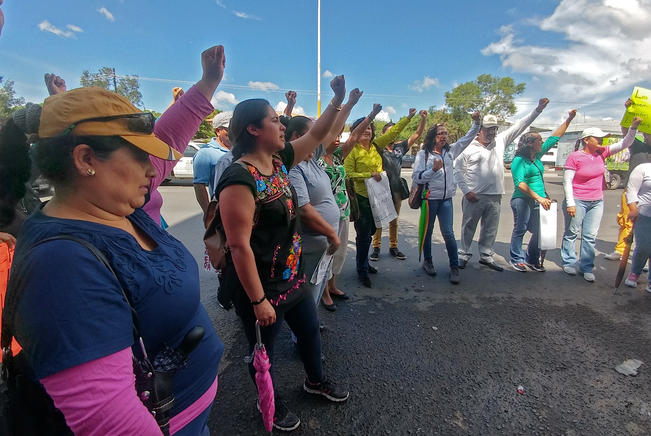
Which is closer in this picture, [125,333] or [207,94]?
[125,333]

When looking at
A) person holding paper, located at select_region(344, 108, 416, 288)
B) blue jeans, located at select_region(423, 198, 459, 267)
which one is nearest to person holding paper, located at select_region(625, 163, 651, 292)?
blue jeans, located at select_region(423, 198, 459, 267)

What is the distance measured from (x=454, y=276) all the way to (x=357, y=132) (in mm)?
2019

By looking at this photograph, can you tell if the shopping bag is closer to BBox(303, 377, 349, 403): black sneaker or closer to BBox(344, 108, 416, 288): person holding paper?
BBox(344, 108, 416, 288): person holding paper

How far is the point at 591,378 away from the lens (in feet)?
7.75

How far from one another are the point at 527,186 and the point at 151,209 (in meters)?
4.14

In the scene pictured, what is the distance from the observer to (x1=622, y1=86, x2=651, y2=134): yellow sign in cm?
359

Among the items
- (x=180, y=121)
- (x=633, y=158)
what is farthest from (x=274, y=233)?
(x=633, y=158)

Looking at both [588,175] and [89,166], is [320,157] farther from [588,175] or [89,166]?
[588,175]

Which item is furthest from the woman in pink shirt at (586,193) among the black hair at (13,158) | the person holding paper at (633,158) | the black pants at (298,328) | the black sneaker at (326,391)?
the black hair at (13,158)

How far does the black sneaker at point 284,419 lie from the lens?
6.33ft

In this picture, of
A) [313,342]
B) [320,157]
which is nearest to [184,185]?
[320,157]

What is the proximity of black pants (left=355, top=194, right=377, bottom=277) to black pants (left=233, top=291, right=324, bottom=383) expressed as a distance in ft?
6.19

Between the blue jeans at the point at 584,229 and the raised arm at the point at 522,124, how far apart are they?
3.48ft

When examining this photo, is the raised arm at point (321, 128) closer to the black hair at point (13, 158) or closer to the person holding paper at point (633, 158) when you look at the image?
the black hair at point (13, 158)
